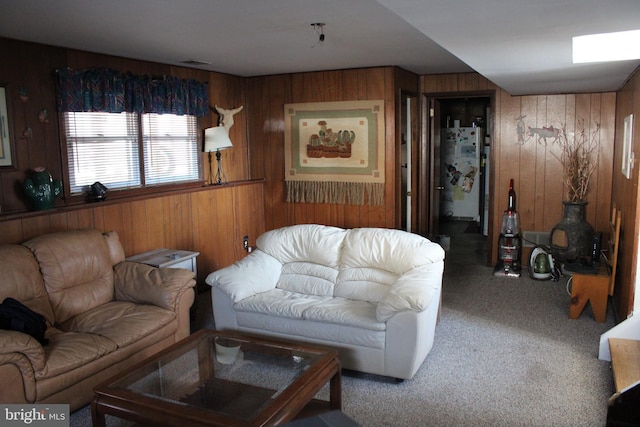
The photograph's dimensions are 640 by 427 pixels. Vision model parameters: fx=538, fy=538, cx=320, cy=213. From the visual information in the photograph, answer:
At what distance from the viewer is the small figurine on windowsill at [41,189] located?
12.6 feet

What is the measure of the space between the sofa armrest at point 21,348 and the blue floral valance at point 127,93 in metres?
2.05

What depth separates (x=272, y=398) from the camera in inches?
99.0

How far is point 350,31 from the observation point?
3.75 m

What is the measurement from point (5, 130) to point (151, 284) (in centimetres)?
150

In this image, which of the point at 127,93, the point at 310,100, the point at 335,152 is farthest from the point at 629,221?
the point at 127,93

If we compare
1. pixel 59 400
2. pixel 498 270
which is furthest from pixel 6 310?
pixel 498 270

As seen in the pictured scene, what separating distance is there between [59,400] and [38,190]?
5.37ft

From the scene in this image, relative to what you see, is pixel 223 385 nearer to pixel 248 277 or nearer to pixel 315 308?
pixel 315 308

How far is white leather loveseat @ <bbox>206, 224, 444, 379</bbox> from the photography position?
129 inches

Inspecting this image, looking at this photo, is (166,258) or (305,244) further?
(166,258)

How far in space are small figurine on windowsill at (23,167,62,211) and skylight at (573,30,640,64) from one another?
354cm

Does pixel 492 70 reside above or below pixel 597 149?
above

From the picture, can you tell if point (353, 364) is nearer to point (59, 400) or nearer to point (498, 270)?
point (59, 400)

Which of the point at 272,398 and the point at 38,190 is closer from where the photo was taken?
the point at 272,398
